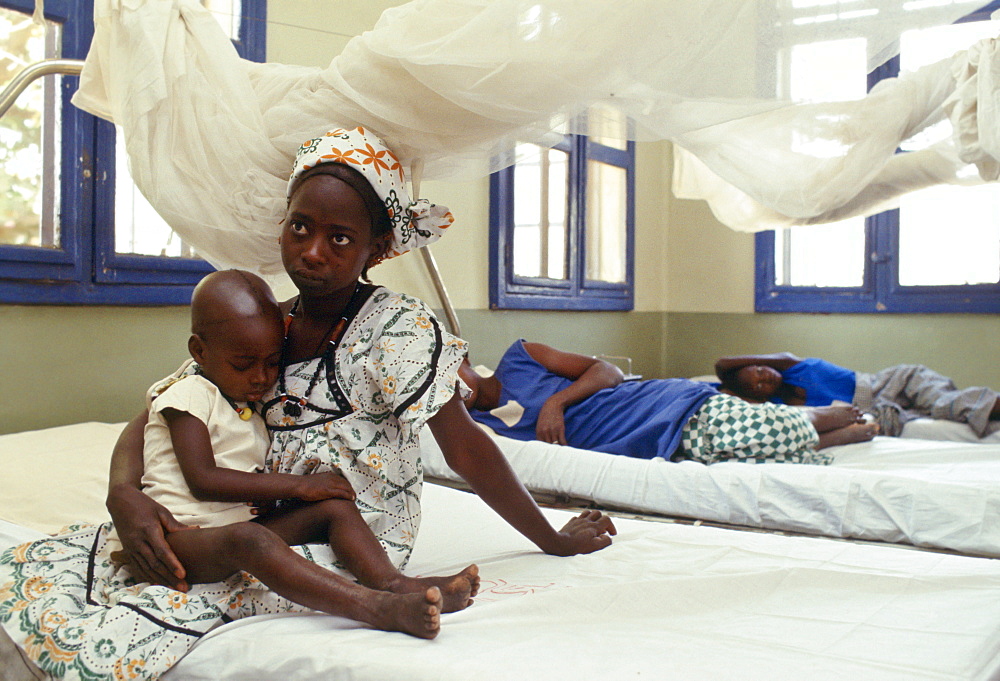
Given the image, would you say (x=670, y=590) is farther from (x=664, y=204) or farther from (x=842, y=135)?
(x=664, y=204)

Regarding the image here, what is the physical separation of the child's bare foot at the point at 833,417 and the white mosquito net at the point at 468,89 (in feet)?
3.84

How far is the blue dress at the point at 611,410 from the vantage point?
112 inches

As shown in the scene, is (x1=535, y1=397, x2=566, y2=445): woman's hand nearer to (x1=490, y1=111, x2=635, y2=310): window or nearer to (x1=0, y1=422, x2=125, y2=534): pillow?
(x1=490, y1=111, x2=635, y2=310): window

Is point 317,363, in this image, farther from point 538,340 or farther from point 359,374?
point 538,340

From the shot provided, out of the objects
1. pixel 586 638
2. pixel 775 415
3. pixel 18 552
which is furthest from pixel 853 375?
pixel 18 552

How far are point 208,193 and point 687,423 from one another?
1.75m

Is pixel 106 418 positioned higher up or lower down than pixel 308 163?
lower down

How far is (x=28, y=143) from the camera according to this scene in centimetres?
230

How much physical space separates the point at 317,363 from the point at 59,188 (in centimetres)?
138

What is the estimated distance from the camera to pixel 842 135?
7.58 feet

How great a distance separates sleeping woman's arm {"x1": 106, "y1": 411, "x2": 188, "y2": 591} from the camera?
47.5 inches

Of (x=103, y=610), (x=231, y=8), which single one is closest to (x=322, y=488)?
(x=103, y=610)

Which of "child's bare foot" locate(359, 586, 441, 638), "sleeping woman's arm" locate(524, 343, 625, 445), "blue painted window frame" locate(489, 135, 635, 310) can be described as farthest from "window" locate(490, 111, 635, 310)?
"child's bare foot" locate(359, 586, 441, 638)

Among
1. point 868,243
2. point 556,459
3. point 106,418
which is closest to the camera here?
point 106,418
